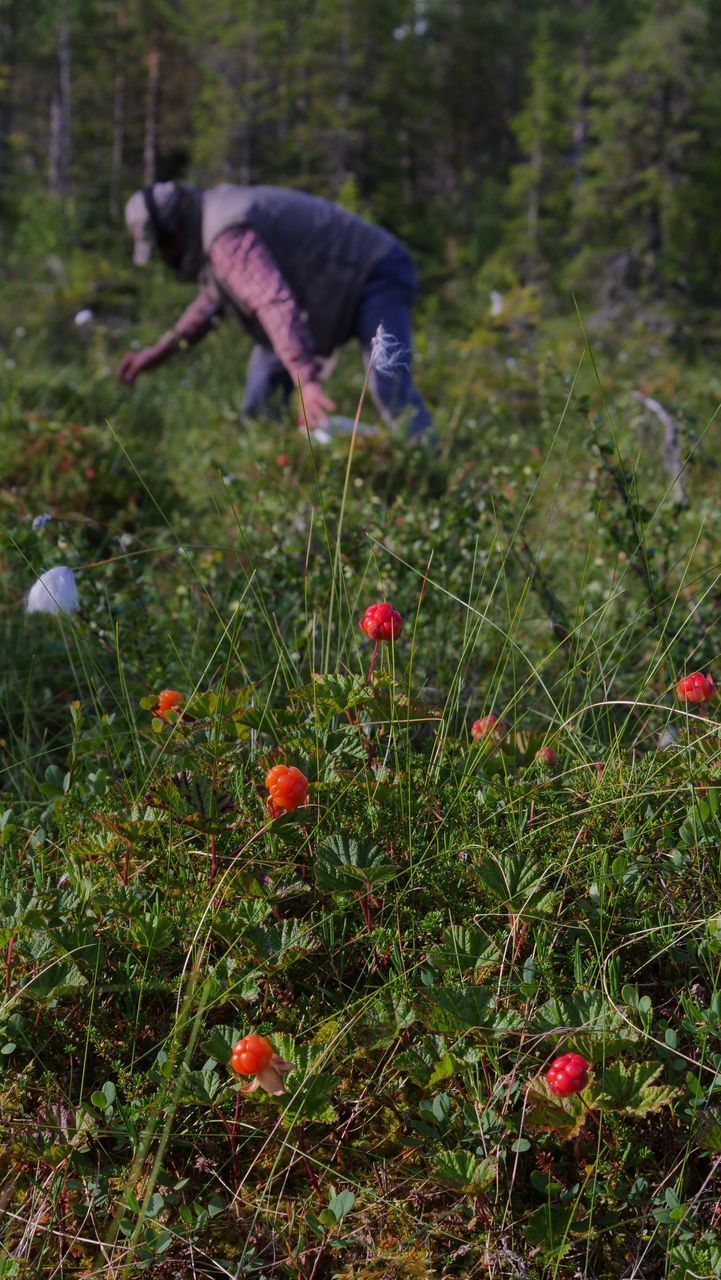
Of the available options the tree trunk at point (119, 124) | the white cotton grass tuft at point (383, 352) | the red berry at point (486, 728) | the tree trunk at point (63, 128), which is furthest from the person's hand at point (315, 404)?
the tree trunk at point (119, 124)

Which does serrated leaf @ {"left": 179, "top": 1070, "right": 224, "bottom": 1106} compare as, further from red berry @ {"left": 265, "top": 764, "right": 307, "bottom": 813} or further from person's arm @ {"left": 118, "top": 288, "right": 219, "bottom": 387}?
person's arm @ {"left": 118, "top": 288, "right": 219, "bottom": 387}

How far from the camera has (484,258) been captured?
23.2 metres

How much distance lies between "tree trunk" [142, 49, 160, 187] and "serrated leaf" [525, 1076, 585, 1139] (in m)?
26.3

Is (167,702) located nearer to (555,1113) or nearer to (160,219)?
(555,1113)

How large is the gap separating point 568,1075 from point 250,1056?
0.40 metres

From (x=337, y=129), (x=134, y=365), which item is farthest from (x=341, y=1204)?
(x=337, y=129)

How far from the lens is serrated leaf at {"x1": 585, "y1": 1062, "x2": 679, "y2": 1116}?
133 centimetres

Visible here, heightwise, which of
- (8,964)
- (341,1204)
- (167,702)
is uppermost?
(167,702)

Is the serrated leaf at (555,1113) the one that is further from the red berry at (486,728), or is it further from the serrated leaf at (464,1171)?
the red berry at (486,728)

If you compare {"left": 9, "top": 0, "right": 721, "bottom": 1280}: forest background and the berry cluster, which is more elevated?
the berry cluster

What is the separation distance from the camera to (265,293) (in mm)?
5402

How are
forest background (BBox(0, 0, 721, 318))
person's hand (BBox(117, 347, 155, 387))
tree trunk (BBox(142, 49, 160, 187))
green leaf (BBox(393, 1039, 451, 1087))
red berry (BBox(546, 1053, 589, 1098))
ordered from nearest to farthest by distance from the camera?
red berry (BBox(546, 1053, 589, 1098))
green leaf (BBox(393, 1039, 451, 1087))
person's hand (BBox(117, 347, 155, 387))
forest background (BBox(0, 0, 721, 318))
tree trunk (BBox(142, 49, 160, 187))

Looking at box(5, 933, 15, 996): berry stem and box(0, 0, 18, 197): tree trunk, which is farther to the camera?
box(0, 0, 18, 197): tree trunk

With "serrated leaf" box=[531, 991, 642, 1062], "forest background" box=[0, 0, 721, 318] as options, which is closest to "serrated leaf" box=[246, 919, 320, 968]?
"serrated leaf" box=[531, 991, 642, 1062]
